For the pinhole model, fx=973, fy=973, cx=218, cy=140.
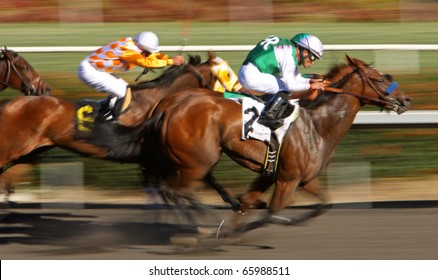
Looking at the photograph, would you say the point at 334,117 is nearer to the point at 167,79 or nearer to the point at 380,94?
the point at 380,94

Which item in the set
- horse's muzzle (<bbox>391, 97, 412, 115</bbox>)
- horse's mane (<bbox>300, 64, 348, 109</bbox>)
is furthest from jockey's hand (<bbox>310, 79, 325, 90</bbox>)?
horse's muzzle (<bbox>391, 97, 412, 115</bbox>)

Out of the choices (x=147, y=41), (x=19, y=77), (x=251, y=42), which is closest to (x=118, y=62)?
(x=147, y=41)

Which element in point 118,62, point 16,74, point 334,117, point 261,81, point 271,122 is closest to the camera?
point 271,122

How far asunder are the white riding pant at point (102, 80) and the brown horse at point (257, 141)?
708 mm

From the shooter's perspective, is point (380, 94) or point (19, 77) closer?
point (380, 94)

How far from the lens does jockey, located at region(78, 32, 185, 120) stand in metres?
8.08

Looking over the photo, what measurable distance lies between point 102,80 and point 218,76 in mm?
985

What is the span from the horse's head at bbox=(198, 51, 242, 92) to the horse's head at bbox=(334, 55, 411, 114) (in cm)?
110

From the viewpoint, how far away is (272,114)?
7.20 meters

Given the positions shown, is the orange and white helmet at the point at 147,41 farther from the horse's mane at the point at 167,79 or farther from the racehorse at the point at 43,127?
the racehorse at the point at 43,127

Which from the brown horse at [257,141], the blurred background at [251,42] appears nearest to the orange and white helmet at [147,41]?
the brown horse at [257,141]

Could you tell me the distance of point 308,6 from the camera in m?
15.6

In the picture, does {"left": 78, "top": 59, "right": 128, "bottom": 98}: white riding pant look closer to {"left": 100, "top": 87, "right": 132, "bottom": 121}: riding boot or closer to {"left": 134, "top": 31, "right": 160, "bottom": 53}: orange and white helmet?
{"left": 100, "top": 87, "right": 132, "bottom": 121}: riding boot

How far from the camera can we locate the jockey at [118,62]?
26.5 feet
